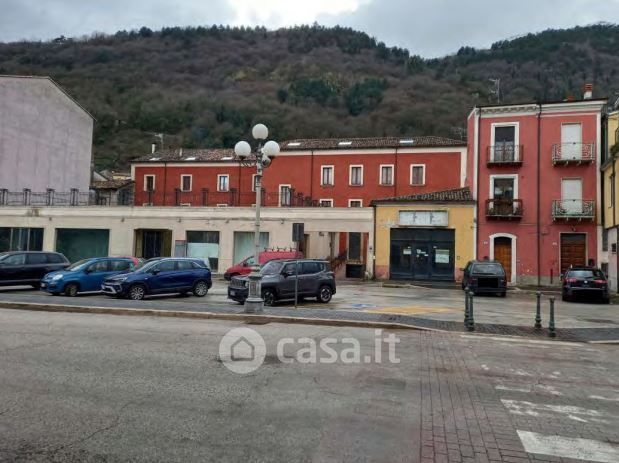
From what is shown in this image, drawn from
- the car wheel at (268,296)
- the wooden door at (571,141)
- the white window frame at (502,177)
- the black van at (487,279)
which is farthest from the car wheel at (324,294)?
the wooden door at (571,141)

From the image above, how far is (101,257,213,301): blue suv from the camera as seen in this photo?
17688 millimetres

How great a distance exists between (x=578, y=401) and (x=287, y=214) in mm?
27387

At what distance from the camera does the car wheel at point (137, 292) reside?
1770cm

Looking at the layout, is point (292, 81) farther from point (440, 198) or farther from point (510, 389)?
point (510, 389)

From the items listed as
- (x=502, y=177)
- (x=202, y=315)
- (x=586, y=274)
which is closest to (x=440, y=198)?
(x=502, y=177)

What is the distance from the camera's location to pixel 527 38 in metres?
94.9

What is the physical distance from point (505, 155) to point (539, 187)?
9.65 ft

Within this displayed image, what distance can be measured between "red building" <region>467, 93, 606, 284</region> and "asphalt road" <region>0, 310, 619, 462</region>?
23.1 m

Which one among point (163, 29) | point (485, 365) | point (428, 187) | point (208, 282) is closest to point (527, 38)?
point (428, 187)

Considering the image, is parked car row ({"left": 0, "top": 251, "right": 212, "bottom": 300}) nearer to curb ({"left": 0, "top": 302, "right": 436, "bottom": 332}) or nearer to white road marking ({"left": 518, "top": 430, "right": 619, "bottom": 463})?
curb ({"left": 0, "top": 302, "right": 436, "bottom": 332})

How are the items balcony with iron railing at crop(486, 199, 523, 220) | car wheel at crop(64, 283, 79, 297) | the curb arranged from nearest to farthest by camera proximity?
1. the curb
2. car wheel at crop(64, 283, 79, 297)
3. balcony with iron railing at crop(486, 199, 523, 220)

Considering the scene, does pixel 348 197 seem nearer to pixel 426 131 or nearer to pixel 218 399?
pixel 426 131

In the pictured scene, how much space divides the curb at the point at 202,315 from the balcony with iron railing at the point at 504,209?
855 inches

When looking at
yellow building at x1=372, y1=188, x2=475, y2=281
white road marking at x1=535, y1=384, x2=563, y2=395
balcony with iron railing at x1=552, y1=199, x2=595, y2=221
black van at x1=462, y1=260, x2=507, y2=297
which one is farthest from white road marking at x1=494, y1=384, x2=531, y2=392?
balcony with iron railing at x1=552, y1=199, x2=595, y2=221
